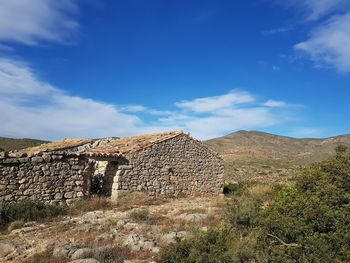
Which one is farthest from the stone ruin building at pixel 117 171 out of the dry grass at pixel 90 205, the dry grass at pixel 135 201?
the dry grass at pixel 90 205

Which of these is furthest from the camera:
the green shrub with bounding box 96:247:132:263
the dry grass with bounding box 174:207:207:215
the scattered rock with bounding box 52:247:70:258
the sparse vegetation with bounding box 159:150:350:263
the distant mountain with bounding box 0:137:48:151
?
the distant mountain with bounding box 0:137:48:151

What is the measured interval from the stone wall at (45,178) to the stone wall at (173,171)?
2123mm

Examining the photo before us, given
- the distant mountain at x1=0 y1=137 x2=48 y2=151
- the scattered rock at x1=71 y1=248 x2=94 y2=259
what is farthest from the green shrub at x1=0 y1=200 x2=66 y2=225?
the distant mountain at x1=0 y1=137 x2=48 y2=151

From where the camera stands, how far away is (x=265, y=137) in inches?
3509

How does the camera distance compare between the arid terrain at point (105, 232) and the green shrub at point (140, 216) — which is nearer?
the arid terrain at point (105, 232)

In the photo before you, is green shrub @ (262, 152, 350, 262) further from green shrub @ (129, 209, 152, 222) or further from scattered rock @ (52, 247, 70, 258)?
green shrub @ (129, 209, 152, 222)

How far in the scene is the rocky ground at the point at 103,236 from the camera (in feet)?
28.1

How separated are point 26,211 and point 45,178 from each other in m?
2.63

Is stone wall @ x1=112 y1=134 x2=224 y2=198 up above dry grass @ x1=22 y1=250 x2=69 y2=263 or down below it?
above

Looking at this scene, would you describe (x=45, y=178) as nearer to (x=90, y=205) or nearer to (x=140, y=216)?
(x=90, y=205)

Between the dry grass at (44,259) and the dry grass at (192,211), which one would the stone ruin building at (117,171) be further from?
the dry grass at (44,259)

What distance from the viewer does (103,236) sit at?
392 inches

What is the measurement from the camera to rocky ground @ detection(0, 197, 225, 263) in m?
8.57

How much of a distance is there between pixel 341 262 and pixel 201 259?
231cm
